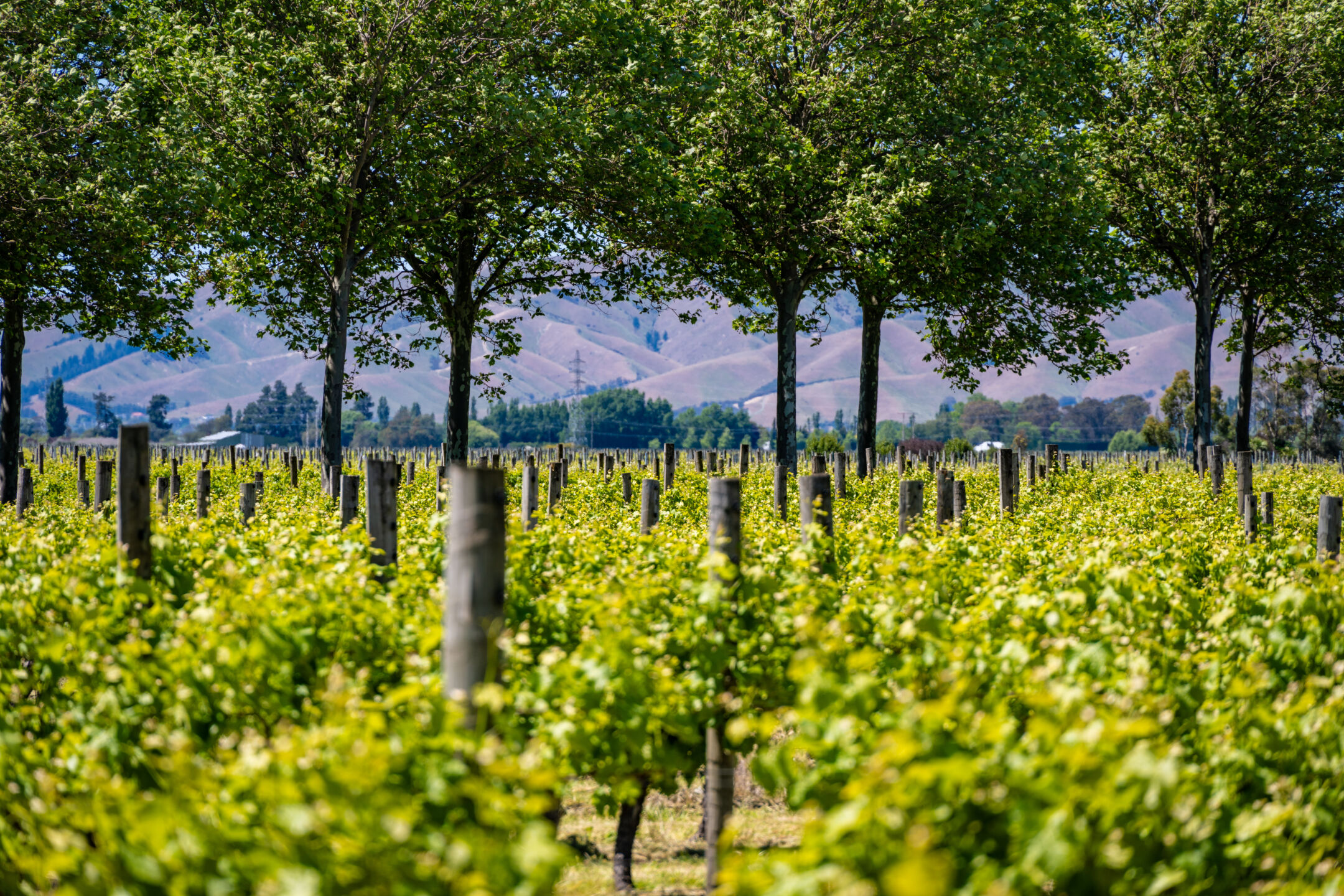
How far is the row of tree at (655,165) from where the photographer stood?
1977 cm

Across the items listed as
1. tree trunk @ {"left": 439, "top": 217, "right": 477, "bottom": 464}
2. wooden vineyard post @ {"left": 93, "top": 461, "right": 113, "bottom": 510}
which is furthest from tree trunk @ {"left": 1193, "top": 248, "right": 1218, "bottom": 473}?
wooden vineyard post @ {"left": 93, "top": 461, "right": 113, "bottom": 510}

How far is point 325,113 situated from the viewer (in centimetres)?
1972

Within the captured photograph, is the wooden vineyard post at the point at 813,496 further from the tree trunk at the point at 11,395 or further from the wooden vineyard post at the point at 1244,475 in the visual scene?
the tree trunk at the point at 11,395

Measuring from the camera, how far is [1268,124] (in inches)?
1208

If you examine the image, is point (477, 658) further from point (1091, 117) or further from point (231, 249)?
point (1091, 117)

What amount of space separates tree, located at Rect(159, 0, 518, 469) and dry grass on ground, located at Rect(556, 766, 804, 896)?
536 inches

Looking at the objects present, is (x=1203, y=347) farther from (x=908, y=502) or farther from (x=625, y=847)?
(x=625, y=847)

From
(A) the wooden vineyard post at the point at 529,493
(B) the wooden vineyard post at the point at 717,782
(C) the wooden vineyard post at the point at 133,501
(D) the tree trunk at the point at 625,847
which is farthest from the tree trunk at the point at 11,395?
(B) the wooden vineyard post at the point at 717,782

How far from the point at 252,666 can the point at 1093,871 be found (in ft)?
11.3

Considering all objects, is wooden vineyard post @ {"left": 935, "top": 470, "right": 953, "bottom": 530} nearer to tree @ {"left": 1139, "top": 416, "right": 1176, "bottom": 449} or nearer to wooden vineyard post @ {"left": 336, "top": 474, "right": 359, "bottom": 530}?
wooden vineyard post @ {"left": 336, "top": 474, "right": 359, "bottom": 530}

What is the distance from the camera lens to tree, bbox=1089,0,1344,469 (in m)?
30.0

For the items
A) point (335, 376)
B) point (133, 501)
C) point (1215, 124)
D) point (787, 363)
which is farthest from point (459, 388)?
point (1215, 124)

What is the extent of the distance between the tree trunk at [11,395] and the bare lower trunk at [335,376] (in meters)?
7.90

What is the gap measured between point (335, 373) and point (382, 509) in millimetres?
15158
